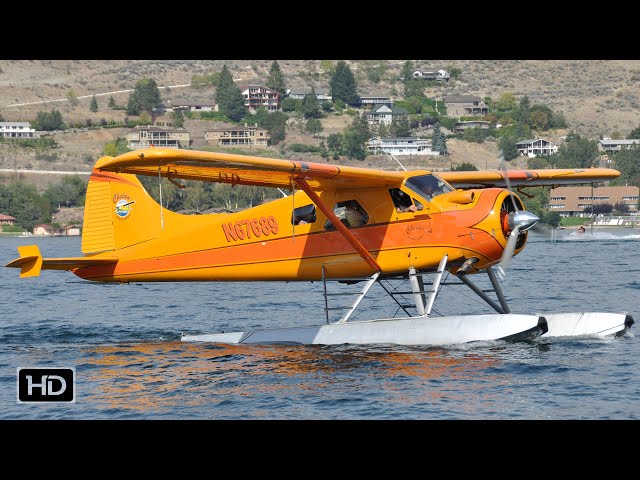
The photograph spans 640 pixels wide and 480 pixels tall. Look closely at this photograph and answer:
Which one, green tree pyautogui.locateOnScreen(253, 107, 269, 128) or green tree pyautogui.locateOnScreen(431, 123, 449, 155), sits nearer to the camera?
green tree pyautogui.locateOnScreen(431, 123, 449, 155)

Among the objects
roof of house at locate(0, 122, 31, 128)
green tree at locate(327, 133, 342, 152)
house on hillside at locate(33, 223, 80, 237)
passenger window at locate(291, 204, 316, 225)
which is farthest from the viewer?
roof of house at locate(0, 122, 31, 128)

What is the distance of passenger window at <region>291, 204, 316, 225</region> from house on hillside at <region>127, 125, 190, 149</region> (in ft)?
→ 481

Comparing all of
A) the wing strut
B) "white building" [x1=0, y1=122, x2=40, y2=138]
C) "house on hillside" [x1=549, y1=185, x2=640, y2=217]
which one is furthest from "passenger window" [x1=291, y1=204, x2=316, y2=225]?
"white building" [x1=0, y1=122, x2=40, y2=138]

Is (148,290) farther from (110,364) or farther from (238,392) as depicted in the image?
(238,392)

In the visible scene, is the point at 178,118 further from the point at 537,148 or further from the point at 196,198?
the point at 196,198

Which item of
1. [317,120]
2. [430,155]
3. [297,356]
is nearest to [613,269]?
[297,356]

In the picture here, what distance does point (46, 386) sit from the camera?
1468 cm

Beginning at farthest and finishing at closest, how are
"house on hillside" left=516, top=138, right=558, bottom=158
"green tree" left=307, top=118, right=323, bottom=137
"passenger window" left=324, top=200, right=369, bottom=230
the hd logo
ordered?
1. "green tree" left=307, top=118, right=323, bottom=137
2. "house on hillside" left=516, top=138, right=558, bottom=158
3. "passenger window" left=324, top=200, right=369, bottom=230
4. the hd logo

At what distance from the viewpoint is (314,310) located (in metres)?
26.7

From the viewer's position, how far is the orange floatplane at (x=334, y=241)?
17328mm

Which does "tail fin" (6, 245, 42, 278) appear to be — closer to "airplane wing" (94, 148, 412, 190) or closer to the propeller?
"airplane wing" (94, 148, 412, 190)

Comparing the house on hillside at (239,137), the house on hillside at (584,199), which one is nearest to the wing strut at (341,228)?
the house on hillside at (584,199)

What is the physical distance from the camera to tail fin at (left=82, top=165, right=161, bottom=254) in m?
20.6

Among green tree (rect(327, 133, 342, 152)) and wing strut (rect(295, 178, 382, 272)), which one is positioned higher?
wing strut (rect(295, 178, 382, 272))
